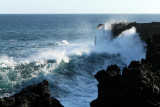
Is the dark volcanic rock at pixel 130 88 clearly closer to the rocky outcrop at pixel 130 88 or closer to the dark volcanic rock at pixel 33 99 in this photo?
the rocky outcrop at pixel 130 88

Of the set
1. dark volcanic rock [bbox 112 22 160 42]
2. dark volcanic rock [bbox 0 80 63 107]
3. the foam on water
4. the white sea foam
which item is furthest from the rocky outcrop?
dark volcanic rock [bbox 112 22 160 42]

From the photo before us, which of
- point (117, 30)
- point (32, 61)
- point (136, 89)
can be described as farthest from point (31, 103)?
point (117, 30)

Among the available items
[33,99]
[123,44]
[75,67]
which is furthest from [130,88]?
[123,44]

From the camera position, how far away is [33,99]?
10828 millimetres

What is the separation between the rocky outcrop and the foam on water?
429 centimetres

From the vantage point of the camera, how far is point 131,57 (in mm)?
32750

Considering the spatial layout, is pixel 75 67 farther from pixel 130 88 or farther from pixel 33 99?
pixel 33 99

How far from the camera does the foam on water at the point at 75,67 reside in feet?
66.1

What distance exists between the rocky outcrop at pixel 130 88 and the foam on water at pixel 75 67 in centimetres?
429

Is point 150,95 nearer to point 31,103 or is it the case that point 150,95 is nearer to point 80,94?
point 31,103

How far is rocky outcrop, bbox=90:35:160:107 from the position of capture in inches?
405

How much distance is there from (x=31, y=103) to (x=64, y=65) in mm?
19694

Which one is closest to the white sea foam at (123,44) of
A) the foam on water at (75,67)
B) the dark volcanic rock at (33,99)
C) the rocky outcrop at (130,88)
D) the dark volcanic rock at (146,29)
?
the foam on water at (75,67)

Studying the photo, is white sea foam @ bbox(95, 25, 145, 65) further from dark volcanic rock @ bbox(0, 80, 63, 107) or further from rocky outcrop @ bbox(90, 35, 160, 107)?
dark volcanic rock @ bbox(0, 80, 63, 107)
